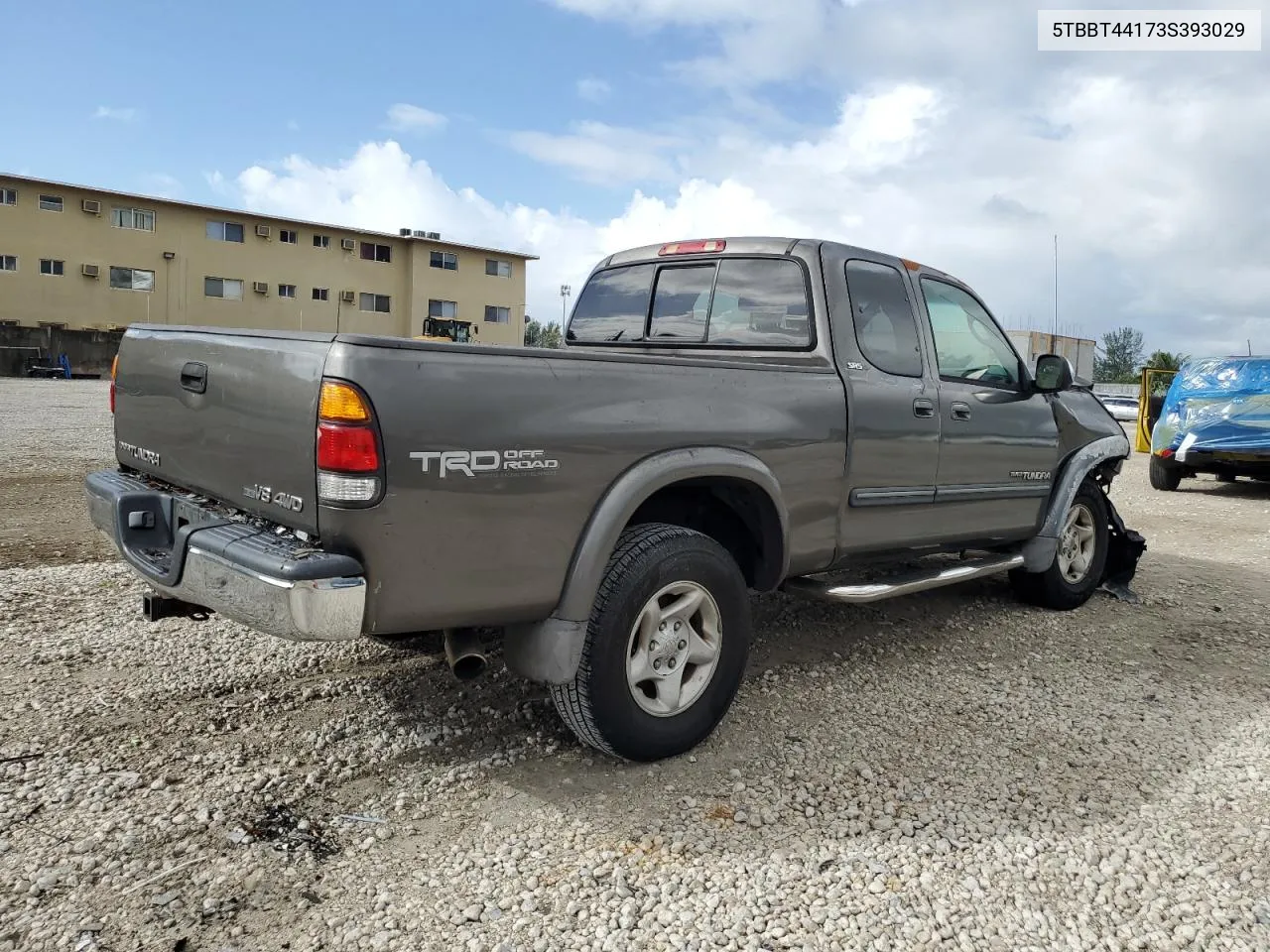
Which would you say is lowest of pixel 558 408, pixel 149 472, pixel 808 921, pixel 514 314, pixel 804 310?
pixel 808 921

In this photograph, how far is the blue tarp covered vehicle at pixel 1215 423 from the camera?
10953 millimetres

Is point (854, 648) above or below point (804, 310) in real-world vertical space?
below

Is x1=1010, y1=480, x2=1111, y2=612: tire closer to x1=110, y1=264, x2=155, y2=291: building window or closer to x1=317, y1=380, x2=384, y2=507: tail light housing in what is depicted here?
x1=317, y1=380, x2=384, y2=507: tail light housing

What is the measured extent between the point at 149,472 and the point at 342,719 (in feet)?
3.95

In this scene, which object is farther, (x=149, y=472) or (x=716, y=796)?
(x=149, y=472)

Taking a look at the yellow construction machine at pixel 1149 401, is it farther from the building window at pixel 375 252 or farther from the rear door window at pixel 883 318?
the building window at pixel 375 252

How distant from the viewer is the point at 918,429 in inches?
170

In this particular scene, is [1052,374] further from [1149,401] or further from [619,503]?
[1149,401]

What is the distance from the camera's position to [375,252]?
134 ft

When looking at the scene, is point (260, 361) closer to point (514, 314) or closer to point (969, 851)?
point (969, 851)

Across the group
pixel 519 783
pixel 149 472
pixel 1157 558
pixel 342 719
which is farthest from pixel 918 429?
pixel 1157 558

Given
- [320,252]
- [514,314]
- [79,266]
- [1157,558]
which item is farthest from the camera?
[514,314]

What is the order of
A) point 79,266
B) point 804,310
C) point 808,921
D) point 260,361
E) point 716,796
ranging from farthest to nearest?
1. point 79,266
2. point 804,310
3. point 716,796
4. point 260,361
5. point 808,921

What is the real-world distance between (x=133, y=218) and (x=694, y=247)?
124 feet
